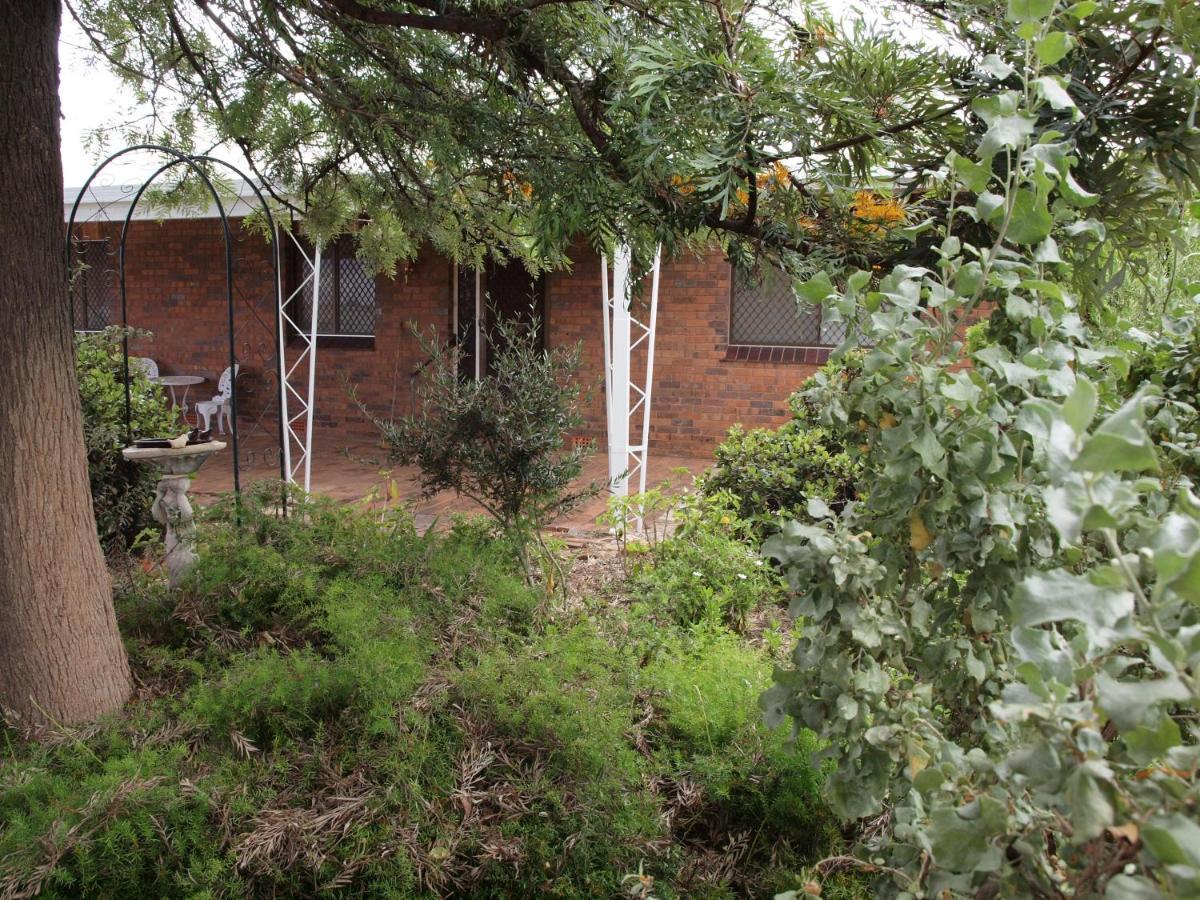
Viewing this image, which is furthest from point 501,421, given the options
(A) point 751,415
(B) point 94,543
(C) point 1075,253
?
(A) point 751,415

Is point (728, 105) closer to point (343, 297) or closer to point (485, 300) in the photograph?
point (485, 300)

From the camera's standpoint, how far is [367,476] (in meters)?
9.36

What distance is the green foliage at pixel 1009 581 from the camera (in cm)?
85

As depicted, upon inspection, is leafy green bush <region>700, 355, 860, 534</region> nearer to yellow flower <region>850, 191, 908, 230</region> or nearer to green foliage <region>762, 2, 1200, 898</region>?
yellow flower <region>850, 191, 908, 230</region>

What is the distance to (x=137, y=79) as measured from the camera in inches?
173

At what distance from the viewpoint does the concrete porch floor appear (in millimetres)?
7230

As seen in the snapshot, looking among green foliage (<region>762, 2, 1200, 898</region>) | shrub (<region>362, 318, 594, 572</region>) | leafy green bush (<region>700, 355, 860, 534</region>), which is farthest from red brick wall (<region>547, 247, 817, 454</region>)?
green foliage (<region>762, 2, 1200, 898</region>)

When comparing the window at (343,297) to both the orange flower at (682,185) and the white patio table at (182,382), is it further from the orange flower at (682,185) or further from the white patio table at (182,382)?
the orange flower at (682,185)

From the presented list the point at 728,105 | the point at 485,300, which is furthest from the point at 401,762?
the point at 485,300

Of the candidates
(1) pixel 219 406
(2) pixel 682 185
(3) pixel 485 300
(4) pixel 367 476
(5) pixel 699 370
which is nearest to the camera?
(2) pixel 682 185

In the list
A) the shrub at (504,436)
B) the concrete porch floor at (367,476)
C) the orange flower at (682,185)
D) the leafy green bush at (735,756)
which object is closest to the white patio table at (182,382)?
the concrete porch floor at (367,476)

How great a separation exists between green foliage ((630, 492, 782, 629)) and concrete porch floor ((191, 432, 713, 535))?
5.77ft

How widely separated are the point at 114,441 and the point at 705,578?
11.7ft

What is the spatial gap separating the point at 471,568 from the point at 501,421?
0.68 metres
